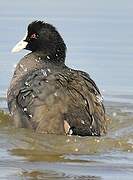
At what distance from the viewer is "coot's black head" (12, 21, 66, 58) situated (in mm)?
10469

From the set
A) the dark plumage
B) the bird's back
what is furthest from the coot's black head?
the bird's back

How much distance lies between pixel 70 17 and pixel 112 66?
11.8ft

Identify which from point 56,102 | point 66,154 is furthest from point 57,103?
point 66,154

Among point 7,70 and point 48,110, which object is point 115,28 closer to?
point 7,70

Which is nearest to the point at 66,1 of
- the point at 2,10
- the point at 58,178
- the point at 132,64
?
the point at 2,10

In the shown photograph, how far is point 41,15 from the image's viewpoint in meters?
16.2

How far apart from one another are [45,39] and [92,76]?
192 centimetres

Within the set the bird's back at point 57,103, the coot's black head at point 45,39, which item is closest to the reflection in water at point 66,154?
the bird's back at point 57,103

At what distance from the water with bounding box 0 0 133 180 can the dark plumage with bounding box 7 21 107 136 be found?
13cm

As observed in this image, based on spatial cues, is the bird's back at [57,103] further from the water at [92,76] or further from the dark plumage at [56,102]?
the water at [92,76]

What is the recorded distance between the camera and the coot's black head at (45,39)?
1047cm

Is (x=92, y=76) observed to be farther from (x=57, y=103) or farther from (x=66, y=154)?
(x=66, y=154)

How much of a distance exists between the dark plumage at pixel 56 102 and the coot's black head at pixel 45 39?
0.48m

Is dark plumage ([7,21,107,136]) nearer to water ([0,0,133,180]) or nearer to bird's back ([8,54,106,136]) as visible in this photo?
bird's back ([8,54,106,136])
